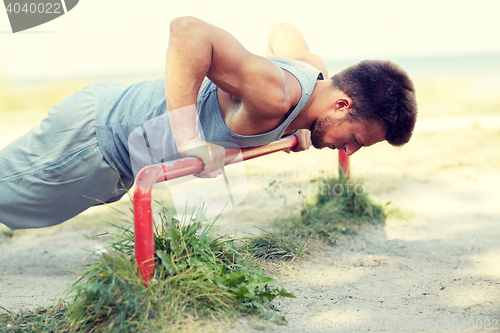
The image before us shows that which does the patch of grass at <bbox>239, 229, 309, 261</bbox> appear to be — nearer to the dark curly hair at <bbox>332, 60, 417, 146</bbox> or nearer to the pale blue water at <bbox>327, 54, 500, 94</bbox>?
the dark curly hair at <bbox>332, 60, 417, 146</bbox>

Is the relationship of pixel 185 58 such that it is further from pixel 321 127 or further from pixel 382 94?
pixel 382 94

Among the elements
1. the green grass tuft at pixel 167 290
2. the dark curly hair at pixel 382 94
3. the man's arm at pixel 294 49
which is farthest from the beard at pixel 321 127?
the green grass tuft at pixel 167 290

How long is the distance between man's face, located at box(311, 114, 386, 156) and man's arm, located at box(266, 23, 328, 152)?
346 millimetres

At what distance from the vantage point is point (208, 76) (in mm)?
1735

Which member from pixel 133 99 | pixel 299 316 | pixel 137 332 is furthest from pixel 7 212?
pixel 299 316

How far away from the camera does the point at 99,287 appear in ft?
4.60

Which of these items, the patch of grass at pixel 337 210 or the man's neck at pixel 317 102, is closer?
the man's neck at pixel 317 102

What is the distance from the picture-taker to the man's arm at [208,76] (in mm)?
1615

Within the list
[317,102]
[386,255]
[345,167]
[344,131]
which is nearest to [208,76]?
[317,102]

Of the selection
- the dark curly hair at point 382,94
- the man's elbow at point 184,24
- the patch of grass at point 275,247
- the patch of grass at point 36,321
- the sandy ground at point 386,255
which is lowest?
the sandy ground at point 386,255

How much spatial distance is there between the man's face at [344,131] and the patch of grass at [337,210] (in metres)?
0.94

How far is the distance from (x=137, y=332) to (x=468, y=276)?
69.7 inches

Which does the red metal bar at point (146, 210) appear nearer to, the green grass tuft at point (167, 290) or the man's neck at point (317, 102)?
the green grass tuft at point (167, 290)

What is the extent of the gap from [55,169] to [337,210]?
6.56 ft
